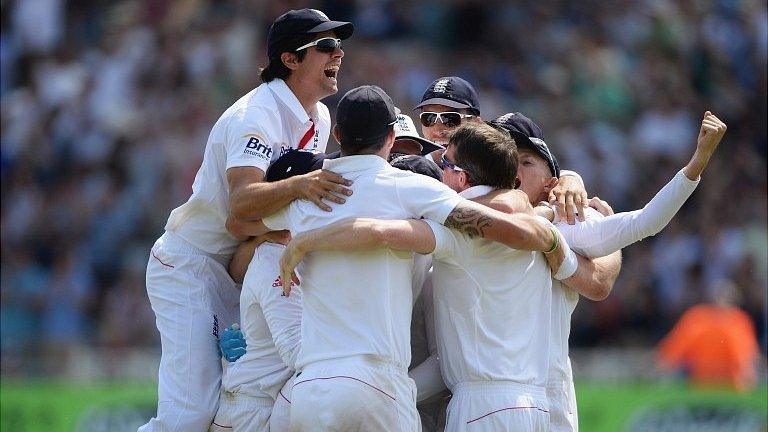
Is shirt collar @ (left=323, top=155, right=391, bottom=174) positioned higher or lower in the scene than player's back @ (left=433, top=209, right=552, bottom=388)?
higher

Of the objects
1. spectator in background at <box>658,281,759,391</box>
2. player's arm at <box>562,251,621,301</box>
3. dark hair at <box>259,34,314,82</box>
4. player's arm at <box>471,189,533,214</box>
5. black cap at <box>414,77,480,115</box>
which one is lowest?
spectator in background at <box>658,281,759,391</box>

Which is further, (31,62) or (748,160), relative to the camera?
(31,62)

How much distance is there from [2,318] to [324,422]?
1066cm

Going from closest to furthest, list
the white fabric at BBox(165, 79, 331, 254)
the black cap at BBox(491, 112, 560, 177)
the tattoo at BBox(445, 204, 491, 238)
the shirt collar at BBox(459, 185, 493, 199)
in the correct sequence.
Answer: the tattoo at BBox(445, 204, 491, 238) → the shirt collar at BBox(459, 185, 493, 199) → the white fabric at BBox(165, 79, 331, 254) → the black cap at BBox(491, 112, 560, 177)

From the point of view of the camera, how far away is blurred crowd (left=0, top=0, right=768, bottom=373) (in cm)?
1584

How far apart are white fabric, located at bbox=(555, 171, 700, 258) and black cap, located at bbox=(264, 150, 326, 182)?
4.33ft

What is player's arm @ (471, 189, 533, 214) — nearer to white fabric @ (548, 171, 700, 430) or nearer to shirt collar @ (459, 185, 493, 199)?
shirt collar @ (459, 185, 493, 199)

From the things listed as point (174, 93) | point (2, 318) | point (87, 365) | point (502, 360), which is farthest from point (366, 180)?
point (174, 93)

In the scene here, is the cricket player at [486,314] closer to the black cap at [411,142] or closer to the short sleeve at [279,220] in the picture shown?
the short sleeve at [279,220]

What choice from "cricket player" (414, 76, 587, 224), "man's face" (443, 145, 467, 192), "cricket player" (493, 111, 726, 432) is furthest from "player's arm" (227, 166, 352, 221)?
"cricket player" (414, 76, 587, 224)

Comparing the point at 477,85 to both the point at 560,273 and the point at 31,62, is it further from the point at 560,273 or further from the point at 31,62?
the point at 560,273

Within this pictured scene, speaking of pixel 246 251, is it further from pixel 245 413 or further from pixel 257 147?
pixel 245 413

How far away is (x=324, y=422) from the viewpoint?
6359mm

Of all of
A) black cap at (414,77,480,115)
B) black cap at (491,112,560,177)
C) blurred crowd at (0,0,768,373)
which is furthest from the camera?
blurred crowd at (0,0,768,373)
